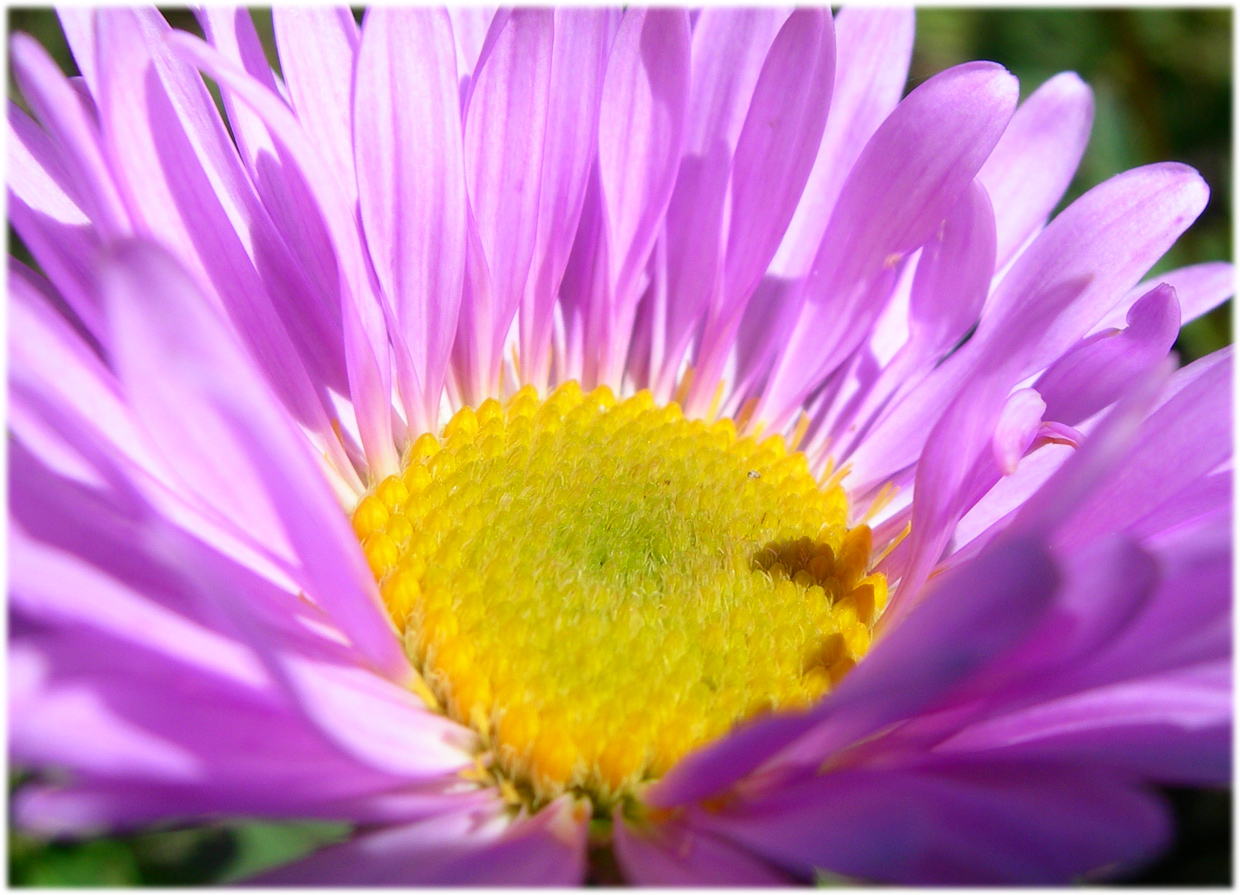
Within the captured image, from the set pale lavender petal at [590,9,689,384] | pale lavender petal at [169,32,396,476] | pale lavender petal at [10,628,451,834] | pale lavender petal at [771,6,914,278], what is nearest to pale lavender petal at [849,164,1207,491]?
pale lavender petal at [771,6,914,278]

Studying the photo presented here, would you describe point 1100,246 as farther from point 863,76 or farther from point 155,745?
point 155,745

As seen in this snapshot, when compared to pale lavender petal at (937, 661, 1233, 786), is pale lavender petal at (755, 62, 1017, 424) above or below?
above

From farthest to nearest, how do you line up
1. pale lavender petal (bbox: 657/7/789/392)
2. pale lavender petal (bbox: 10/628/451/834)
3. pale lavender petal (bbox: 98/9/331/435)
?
pale lavender petal (bbox: 657/7/789/392) < pale lavender petal (bbox: 98/9/331/435) < pale lavender petal (bbox: 10/628/451/834)

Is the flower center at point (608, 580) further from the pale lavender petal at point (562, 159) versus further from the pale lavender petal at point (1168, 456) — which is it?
the pale lavender petal at point (1168, 456)

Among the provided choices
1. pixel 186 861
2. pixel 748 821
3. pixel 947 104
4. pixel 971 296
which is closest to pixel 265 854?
pixel 186 861

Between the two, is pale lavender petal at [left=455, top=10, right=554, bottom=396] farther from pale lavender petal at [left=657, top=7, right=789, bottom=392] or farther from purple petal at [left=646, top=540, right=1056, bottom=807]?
purple petal at [left=646, top=540, right=1056, bottom=807]

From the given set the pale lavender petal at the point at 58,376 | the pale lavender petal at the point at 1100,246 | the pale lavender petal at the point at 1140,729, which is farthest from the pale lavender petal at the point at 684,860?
the pale lavender petal at the point at 1100,246

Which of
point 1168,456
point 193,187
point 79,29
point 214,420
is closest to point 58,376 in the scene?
point 214,420
